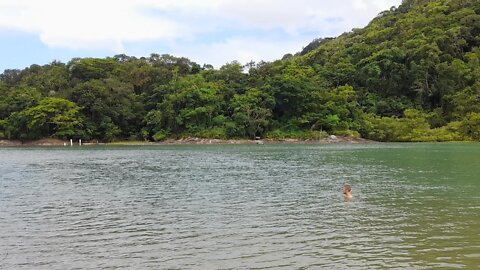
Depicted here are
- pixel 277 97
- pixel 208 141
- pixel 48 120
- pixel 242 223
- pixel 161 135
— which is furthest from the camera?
pixel 161 135

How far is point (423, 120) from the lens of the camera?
308ft

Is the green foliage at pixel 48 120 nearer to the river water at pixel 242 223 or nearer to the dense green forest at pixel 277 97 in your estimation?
the dense green forest at pixel 277 97

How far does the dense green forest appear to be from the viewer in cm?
9544

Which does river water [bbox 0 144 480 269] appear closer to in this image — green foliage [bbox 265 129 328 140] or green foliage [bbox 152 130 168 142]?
green foliage [bbox 265 129 328 140]

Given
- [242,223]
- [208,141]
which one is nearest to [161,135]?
[208,141]

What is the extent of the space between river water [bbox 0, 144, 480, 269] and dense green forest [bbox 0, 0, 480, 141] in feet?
220

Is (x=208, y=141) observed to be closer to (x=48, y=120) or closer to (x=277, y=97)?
(x=277, y=97)

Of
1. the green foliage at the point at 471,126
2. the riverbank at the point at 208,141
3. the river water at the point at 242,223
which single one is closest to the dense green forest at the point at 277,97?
the green foliage at the point at 471,126

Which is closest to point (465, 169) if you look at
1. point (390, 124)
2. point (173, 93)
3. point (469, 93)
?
point (390, 124)

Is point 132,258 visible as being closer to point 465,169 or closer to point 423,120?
point 465,169

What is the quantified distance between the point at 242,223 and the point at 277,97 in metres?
84.6

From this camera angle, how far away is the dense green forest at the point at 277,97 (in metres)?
95.4

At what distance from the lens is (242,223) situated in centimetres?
1600

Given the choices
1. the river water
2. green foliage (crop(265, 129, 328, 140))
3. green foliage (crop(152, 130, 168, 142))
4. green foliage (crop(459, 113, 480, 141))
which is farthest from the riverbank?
the river water
